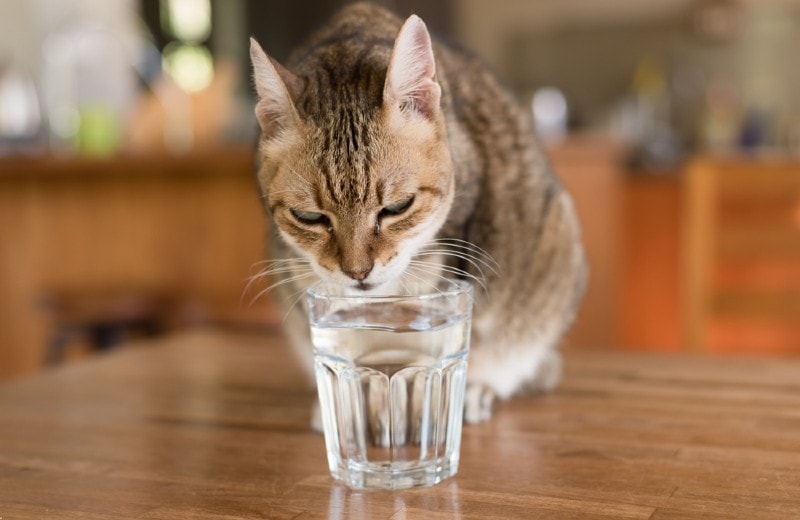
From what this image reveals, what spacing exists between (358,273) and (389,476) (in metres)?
0.22

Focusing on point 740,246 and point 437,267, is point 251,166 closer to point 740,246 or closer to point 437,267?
point 437,267

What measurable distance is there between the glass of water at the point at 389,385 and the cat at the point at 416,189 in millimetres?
129

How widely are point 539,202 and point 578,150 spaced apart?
1.96 metres

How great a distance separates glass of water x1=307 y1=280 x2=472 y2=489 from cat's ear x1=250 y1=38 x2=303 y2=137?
0.22 metres

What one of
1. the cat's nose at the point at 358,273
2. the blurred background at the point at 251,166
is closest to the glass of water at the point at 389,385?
the cat's nose at the point at 358,273

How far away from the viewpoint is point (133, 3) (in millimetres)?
5355

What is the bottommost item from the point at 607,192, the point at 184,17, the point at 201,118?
the point at 607,192

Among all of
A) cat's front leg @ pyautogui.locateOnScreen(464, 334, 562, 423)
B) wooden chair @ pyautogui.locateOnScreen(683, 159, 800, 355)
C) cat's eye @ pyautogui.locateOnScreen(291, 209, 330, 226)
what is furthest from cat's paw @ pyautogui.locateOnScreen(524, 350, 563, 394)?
wooden chair @ pyautogui.locateOnScreen(683, 159, 800, 355)

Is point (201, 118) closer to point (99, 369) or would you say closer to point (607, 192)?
point (607, 192)

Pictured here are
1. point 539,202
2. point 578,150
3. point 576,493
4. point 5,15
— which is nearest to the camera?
point 576,493

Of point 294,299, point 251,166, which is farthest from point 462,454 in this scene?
point 251,166

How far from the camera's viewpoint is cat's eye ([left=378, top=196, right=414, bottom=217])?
0.92 meters

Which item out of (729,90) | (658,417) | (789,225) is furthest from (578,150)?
(729,90)

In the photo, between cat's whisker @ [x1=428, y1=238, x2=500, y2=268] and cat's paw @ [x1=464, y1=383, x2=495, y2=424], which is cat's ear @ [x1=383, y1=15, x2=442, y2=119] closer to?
cat's whisker @ [x1=428, y1=238, x2=500, y2=268]
